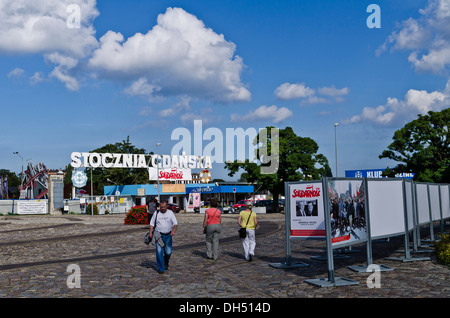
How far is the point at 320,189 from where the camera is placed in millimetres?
10109

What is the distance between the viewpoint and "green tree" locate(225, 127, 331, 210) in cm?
4894

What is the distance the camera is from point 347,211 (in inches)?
384

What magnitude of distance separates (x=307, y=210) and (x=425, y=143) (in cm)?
2808

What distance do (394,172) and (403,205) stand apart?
2552cm

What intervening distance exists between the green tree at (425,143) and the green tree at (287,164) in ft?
44.7

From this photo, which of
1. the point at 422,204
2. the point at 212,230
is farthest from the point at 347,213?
the point at 422,204

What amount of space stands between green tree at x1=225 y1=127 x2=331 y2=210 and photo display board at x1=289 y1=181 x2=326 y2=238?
3784 cm

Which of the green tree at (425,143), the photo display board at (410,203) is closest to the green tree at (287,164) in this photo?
the green tree at (425,143)

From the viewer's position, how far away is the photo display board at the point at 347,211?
9.29m

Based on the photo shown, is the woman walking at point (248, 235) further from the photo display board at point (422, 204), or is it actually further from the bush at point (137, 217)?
the bush at point (137, 217)

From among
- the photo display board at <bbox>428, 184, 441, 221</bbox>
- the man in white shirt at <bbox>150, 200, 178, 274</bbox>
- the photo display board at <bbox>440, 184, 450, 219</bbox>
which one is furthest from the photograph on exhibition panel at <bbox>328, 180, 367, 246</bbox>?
the photo display board at <bbox>440, 184, 450, 219</bbox>

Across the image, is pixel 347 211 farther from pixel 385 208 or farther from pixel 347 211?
pixel 385 208
